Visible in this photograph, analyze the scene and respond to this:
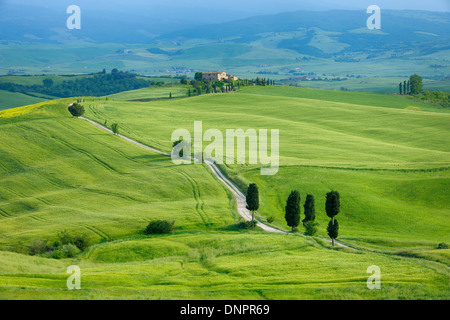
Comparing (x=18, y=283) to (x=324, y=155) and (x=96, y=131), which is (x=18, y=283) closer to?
(x=324, y=155)

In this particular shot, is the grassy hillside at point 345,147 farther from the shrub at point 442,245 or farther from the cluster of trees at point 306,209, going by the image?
the shrub at point 442,245

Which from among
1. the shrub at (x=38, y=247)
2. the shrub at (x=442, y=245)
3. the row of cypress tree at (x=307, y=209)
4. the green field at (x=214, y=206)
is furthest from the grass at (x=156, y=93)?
the shrub at (x=442, y=245)

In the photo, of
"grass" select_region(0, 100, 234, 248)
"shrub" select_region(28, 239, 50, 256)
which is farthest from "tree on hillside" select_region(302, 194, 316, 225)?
"shrub" select_region(28, 239, 50, 256)

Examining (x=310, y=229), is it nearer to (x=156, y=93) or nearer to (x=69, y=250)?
(x=69, y=250)

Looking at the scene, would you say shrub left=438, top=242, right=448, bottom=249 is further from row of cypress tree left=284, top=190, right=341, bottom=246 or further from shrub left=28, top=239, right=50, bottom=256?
shrub left=28, top=239, right=50, bottom=256
